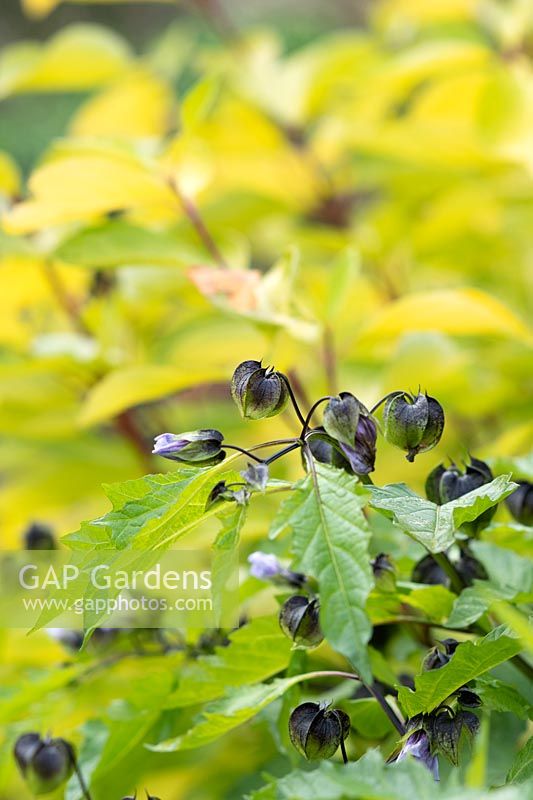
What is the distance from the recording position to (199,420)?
1.02m

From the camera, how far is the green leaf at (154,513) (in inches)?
14.0

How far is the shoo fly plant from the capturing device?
33 cm

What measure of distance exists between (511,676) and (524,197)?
0.60 meters

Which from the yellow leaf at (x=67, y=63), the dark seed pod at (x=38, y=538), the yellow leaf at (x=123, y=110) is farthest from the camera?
the yellow leaf at (x=123, y=110)

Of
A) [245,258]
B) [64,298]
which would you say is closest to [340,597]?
[245,258]

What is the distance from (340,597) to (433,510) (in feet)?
0.19

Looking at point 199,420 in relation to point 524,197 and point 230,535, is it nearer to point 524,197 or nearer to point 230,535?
point 524,197

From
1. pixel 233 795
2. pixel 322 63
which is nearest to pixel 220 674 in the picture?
pixel 233 795

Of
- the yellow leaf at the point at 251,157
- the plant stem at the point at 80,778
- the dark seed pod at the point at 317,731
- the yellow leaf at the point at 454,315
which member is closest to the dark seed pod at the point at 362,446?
the dark seed pod at the point at 317,731

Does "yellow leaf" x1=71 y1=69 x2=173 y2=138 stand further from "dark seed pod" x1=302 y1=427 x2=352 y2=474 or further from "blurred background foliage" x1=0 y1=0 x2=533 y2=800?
"dark seed pod" x1=302 y1=427 x2=352 y2=474

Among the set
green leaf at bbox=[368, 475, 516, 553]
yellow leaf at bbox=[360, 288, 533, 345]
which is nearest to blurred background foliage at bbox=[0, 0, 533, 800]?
yellow leaf at bbox=[360, 288, 533, 345]

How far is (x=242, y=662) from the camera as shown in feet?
1.50

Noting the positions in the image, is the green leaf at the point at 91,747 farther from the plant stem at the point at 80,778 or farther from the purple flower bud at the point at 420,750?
the purple flower bud at the point at 420,750

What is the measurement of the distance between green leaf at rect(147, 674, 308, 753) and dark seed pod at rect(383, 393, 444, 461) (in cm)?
12
